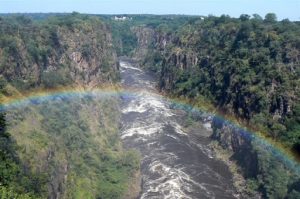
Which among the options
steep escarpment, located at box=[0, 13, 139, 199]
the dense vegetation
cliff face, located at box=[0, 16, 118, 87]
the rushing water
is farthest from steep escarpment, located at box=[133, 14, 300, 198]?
cliff face, located at box=[0, 16, 118, 87]

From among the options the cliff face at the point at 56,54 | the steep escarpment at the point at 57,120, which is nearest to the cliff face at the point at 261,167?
the steep escarpment at the point at 57,120

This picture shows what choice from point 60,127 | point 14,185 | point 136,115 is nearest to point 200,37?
point 136,115

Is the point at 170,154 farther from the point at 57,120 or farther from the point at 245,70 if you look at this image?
the point at 245,70

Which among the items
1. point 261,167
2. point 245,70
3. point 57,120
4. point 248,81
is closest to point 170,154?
point 261,167

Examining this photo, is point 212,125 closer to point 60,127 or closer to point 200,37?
point 60,127

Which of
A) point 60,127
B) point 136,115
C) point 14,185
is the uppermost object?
point 14,185

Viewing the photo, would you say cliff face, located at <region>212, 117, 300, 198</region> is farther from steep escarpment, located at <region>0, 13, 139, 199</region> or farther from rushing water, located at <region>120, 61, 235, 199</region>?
steep escarpment, located at <region>0, 13, 139, 199</region>
